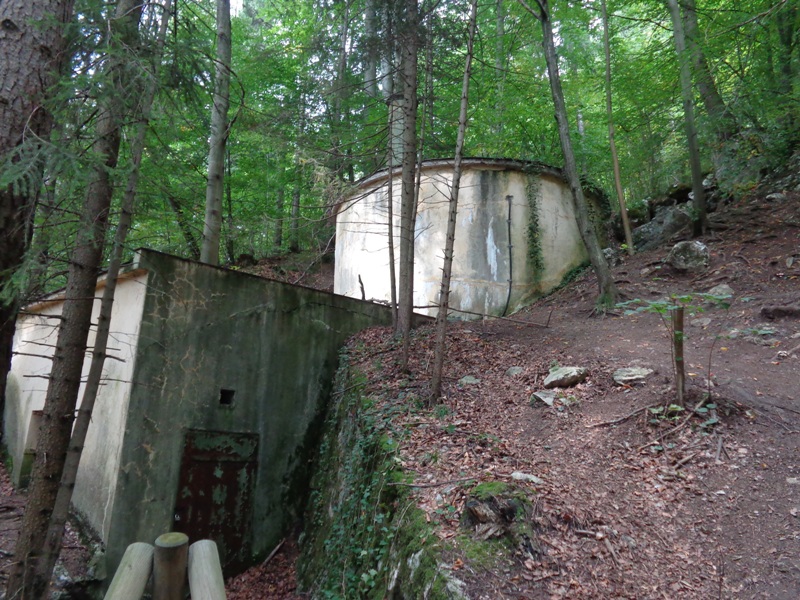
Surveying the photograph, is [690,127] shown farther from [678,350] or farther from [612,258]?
[678,350]

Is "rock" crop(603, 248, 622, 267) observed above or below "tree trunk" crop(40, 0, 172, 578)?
above

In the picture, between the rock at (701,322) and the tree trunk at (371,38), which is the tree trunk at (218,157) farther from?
the rock at (701,322)

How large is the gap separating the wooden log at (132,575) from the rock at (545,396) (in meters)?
4.53

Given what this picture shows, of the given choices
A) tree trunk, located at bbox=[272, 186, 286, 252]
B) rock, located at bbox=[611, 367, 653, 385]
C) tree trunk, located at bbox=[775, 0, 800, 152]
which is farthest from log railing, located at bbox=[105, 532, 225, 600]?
tree trunk, located at bbox=[272, 186, 286, 252]

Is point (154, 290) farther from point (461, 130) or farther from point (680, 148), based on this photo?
point (680, 148)

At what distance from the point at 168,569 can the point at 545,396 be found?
4.57 metres

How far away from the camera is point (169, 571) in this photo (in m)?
3.03

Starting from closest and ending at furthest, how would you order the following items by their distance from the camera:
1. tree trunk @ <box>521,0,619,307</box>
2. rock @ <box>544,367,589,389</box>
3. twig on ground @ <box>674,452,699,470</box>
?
twig on ground @ <box>674,452,699,470</box>
rock @ <box>544,367,589,389</box>
tree trunk @ <box>521,0,619,307</box>

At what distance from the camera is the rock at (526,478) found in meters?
4.25

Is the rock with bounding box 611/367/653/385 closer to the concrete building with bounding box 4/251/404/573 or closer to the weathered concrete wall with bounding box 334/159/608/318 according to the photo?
the concrete building with bounding box 4/251/404/573

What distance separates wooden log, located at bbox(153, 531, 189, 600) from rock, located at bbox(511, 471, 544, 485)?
2.65 metres

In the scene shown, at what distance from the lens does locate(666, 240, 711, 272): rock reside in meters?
→ 9.83

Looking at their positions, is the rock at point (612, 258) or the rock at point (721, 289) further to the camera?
the rock at point (612, 258)

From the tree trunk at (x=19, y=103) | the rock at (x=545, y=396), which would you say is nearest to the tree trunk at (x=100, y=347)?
the tree trunk at (x=19, y=103)
